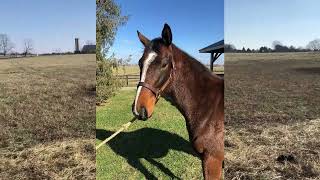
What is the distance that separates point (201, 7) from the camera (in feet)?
11.9

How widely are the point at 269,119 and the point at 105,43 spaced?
14.1 feet

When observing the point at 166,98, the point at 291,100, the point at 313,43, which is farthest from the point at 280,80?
the point at 166,98

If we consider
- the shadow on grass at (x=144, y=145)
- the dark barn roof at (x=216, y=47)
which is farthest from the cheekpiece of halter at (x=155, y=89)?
the shadow on grass at (x=144, y=145)

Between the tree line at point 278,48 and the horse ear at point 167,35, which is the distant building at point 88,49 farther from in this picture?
the tree line at point 278,48

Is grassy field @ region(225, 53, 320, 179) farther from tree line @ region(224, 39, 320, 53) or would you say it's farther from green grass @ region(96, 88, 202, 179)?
green grass @ region(96, 88, 202, 179)

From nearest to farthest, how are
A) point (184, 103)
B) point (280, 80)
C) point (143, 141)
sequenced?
point (184, 103) < point (143, 141) < point (280, 80)

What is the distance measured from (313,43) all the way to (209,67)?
192cm

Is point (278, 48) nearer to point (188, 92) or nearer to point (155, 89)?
point (188, 92)

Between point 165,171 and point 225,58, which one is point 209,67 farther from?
point 165,171

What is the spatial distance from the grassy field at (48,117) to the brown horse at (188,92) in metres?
1.33

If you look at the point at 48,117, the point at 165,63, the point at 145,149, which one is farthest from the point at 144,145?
the point at 48,117

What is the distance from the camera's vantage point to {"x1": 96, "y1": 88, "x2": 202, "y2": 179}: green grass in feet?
13.5

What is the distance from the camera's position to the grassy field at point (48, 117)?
5250 millimetres

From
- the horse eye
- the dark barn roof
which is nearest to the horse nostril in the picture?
the horse eye
